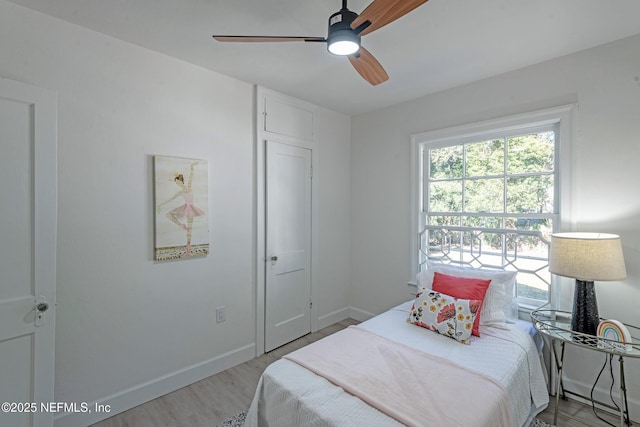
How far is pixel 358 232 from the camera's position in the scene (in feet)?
12.2

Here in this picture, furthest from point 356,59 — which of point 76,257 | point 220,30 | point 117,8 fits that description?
point 76,257

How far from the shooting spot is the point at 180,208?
2.33 meters

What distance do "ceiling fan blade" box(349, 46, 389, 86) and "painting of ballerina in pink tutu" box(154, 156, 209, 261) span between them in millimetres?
1454

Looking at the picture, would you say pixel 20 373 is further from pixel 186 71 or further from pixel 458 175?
Result: pixel 458 175

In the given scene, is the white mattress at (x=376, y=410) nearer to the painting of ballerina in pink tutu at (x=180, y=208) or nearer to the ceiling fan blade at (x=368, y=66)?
the painting of ballerina in pink tutu at (x=180, y=208)

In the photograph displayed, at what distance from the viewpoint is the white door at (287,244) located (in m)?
2.96

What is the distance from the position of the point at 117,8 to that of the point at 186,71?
67cm

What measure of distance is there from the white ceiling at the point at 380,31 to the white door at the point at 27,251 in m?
0.67

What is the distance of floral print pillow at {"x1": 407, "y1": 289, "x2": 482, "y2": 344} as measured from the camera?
2027 mm

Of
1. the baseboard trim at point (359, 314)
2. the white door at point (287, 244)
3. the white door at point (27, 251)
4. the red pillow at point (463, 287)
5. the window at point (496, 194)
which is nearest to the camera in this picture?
the white door at point (27, 251)

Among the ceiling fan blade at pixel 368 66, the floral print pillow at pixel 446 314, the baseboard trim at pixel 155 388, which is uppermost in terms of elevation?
the ceiling fan blade at pixel 368 66

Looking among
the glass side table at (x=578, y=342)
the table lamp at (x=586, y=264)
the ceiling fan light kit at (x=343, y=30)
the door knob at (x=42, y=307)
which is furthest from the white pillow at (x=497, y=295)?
the door knob at (x=42, y=307)

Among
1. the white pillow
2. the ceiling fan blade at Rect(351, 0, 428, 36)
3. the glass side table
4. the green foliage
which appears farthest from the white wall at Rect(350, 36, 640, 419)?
the ceiling fan blade at Rect(351, 0, 428, 36)

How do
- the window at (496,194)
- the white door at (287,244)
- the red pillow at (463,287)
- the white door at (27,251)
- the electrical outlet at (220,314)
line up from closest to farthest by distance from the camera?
the white door at (27,251) < the red pillow at (463,287) < the window at (496,194) < the electrical outlet at (220,314) < the white door at (287,244)
